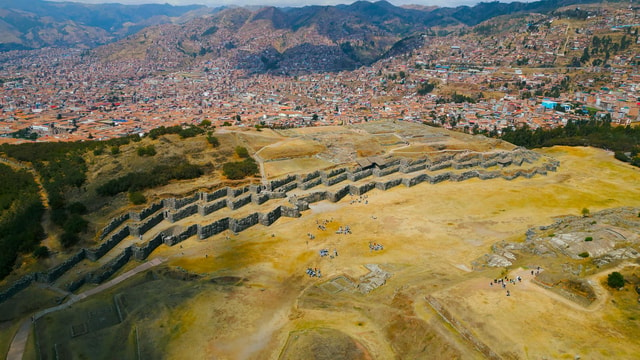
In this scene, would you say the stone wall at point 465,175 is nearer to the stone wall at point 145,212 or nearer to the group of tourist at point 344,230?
the group of tourist at point 344,230

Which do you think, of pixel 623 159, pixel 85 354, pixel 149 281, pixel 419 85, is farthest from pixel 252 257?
pixel 419 85

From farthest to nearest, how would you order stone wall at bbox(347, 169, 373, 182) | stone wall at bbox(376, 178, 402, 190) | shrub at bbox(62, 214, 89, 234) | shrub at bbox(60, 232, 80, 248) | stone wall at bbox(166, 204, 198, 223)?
1. stone wall at bbox(347, 169, 373, 182)
2. stone wall at bbox(376, 178, 402, 190)
3. stone wall at bbox(166, 204, 198, 223)
4. shrub at bbox(62, 214, 89, 234)
5. shrub at bbox(60, 232, 80, 248)

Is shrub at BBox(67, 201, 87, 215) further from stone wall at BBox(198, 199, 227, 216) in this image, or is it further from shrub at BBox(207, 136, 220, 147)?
shrub at BBox(207, 136, 220, 147)

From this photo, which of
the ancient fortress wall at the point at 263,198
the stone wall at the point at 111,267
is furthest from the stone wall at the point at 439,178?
the stone wall at the point at 111,267

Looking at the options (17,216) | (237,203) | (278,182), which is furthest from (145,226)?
(278,182)

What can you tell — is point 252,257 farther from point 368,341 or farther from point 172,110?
point 172,110

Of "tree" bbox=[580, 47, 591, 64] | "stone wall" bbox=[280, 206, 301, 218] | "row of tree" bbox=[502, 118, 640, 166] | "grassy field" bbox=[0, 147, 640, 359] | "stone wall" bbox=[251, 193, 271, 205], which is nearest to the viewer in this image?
"grassy field" bbox=[0, 147, 640, 359]

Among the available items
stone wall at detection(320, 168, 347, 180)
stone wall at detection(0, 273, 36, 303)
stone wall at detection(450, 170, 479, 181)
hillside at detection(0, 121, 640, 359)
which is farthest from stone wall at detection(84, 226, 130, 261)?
stone wall at detection(450, 170, 479, 181)

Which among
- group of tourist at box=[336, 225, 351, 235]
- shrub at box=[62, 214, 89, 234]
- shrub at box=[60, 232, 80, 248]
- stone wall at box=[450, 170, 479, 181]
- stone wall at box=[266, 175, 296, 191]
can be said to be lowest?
stone wall at box=[450, 170, 479, 181]
